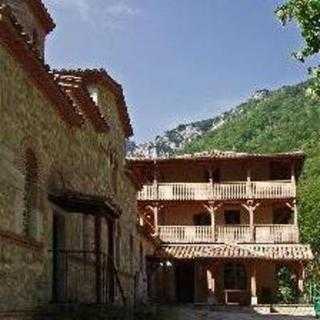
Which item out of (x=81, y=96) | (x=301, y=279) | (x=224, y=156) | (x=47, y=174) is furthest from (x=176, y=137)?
(x=47, y=174)

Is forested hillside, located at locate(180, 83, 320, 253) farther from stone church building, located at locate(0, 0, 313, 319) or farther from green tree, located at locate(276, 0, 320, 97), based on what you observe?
green tree, located at locate(276, 0, 320, 97)

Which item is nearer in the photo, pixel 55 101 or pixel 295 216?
pixel 55 101

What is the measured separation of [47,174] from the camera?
1345cm

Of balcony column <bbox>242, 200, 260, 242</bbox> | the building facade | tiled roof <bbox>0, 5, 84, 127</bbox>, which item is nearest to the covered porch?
balcony column <bbox>242, 200, 260, 242</bbox>

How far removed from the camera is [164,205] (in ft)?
128

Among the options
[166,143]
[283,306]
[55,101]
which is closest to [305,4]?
[55,101]

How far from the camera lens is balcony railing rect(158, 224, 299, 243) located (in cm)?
3641

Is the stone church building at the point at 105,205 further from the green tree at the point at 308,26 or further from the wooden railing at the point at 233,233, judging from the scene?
the green tree at the point at 308,26

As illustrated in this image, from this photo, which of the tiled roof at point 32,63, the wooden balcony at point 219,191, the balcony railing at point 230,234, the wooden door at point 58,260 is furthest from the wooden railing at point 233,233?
the wooden door at point 58,260

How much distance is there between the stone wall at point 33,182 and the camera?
35.6 ft

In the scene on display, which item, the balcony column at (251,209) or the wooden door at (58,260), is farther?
the balcony column at (251,209)

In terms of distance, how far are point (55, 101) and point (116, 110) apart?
844 centimetres

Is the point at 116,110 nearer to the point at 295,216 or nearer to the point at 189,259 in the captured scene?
the point at 189,259

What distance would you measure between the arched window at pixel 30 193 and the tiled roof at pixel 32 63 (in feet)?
4.83
